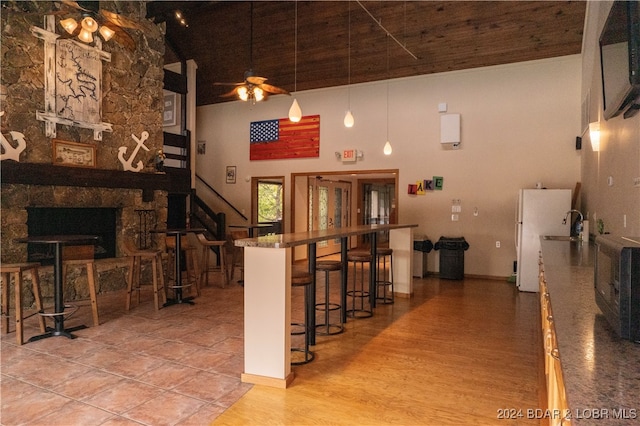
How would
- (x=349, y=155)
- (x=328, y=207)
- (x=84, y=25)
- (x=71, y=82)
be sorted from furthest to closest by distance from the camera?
(x=328, y=207), (x=349, y=155), (x=71, y=82), (x=84, y=25)

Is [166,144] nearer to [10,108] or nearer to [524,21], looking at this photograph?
[10,108]

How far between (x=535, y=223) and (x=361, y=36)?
4.04 meters

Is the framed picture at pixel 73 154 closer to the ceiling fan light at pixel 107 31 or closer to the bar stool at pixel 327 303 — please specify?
the ceiling fan light at pixel 107 31

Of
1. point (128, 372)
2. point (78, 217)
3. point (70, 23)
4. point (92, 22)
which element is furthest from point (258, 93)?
point (78, 217)

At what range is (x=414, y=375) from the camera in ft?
9.63

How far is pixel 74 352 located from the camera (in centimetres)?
337

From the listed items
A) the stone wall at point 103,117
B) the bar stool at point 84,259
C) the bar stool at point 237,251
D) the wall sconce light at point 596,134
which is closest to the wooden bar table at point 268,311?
the bar stool at point 237,251

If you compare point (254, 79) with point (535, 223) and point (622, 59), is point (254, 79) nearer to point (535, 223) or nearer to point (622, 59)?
point (622, 59)

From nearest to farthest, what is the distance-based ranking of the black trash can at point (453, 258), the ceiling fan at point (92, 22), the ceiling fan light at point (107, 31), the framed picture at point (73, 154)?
the ceiling fan at point (92, 22)
the ceiling fan light at point (107, 31)
the framed picture at point (73, 154)
the black trash can at point (453, 258)

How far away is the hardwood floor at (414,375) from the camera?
2.39 meters

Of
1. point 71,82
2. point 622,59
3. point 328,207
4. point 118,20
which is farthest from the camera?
Answer: point 328,207

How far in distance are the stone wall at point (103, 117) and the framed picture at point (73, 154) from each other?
79mm

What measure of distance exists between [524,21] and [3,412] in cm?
714

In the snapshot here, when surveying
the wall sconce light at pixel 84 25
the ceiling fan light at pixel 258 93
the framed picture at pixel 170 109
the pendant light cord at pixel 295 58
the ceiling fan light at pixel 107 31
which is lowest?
the ceiling fan light at pixel 258 93
